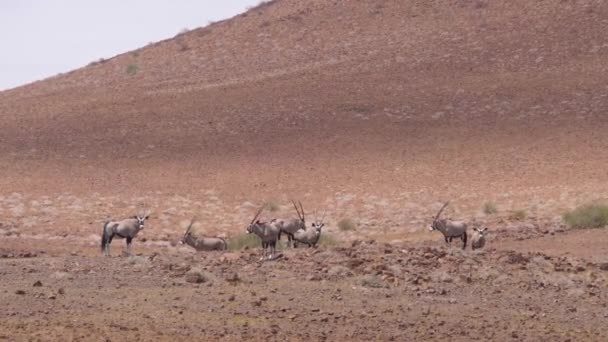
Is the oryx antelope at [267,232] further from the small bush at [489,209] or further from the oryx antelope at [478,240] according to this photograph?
the small bush at [489,209]

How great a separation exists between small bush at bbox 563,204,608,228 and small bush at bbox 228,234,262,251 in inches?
280

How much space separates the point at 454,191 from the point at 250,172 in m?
6.86

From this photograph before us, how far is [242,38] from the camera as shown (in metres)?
54.0

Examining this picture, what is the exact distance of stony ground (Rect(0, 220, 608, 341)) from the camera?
555 inches

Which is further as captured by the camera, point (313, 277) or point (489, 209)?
point (489, 209)

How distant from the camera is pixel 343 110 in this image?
45188 millimetres

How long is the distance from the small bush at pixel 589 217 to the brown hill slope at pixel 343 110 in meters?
3.18

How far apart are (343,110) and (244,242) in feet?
59.4

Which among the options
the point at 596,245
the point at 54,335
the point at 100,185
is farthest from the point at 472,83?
the point at 54,335

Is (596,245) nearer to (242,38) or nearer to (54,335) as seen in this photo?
(54,335)

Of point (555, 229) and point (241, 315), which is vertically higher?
point (241, 315)

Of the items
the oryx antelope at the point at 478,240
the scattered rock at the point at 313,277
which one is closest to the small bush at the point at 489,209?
the oryx antelope at the point at 478,240

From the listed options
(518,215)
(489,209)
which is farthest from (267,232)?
(489,209)

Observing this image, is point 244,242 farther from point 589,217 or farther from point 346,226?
point 589,217
